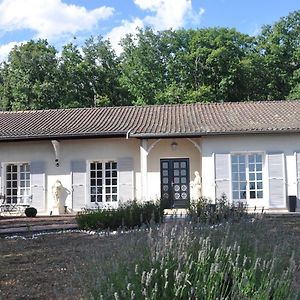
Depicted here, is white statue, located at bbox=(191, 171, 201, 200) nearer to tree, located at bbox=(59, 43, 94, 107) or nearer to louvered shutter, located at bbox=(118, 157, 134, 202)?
louvered shutter, located at bbox=(118, 157, 134, 202)

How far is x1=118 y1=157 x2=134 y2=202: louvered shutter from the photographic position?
1702 cm

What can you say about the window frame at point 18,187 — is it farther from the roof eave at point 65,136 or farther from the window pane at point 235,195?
the window pane at point 235,195

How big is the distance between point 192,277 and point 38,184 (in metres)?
14.6

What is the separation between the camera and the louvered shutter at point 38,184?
17.3m

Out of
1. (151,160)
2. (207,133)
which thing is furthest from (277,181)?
(151,160)

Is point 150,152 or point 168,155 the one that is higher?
point 150,152

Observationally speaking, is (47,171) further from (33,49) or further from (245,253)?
(33,49)

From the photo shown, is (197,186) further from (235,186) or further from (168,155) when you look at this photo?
(168,155)

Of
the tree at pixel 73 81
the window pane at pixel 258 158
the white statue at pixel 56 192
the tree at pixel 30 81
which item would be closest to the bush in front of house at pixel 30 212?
the white statue at pixel 56 192

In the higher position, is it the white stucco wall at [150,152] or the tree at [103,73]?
the tree at [103,73]

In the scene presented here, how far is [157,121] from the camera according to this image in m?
A: 18.4

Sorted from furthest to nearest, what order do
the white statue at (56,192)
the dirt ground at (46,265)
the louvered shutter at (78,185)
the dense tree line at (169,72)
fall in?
Result: the dense tree line at (169,72)
the louvered shutter at (78,185)
the white statue at (56,192)
the dirt ground at (46,265)

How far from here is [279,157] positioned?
16.4 m

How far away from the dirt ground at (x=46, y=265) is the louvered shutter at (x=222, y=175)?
730 cm
